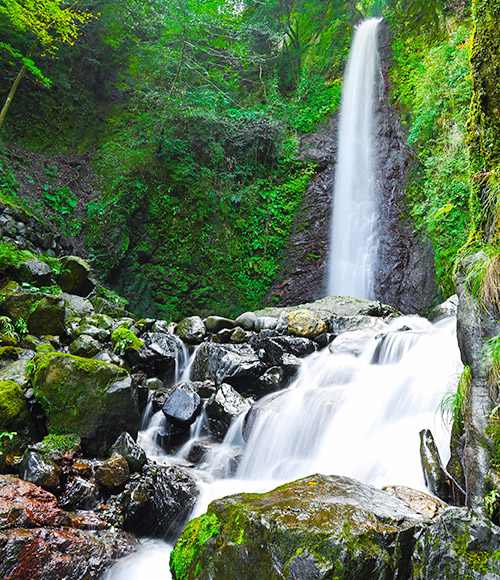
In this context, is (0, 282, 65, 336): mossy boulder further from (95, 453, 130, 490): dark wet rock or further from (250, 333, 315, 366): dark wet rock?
(250, 333, 315, 366): dark wet rock

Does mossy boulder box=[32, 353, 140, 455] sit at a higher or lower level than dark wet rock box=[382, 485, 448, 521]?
lower

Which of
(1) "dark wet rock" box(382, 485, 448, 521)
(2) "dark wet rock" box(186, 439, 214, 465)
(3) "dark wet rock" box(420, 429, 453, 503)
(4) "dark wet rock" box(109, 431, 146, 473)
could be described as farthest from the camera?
(2) "dark wet rock" box(186, 439, 214, 465)

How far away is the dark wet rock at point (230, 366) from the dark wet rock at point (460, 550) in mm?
4489

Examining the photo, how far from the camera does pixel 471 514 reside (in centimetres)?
170

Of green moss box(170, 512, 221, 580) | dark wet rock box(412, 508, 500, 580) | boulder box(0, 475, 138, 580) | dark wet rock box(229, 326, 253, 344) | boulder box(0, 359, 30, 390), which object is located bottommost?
boulder box(0, 475, 138, 580)

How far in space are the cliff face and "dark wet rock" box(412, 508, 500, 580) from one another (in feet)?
27.0

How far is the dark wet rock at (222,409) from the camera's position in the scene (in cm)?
534

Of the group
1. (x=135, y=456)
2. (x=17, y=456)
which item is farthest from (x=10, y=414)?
(x=135, y=456)

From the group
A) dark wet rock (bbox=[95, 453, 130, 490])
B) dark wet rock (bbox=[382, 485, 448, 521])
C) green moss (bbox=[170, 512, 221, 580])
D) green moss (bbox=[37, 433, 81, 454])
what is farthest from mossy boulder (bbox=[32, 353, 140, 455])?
dark wet rock (bbox=[382, 485, 448, 521])

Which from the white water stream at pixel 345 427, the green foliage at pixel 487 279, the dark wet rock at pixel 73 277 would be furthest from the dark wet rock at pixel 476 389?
the dark wet rock at pixel 73 277

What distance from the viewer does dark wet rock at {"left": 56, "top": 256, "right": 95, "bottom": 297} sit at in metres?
8.69

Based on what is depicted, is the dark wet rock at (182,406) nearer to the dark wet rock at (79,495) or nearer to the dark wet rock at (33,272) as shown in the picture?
the dark wet rock at (79,495)

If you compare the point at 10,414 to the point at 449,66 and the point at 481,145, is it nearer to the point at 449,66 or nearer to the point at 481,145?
the point at 481,145

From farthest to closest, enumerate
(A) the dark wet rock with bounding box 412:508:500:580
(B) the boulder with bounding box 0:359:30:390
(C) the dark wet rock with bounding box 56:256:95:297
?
1. (C) the dark wet rock with bounding box 56:256:95:297
2. (B) the boulder with bounding box 0:359:30:390
3. (A) the dark wet rock with bounding box 412:508:500:580
